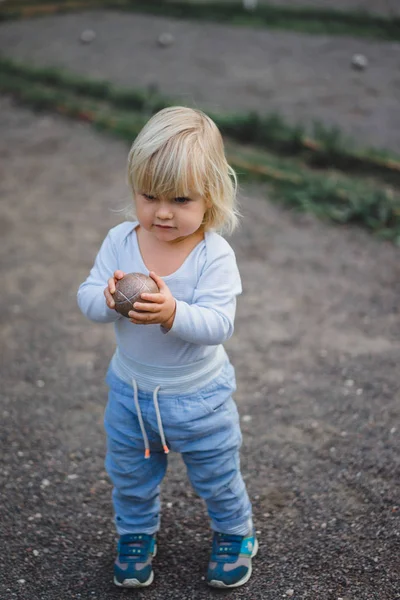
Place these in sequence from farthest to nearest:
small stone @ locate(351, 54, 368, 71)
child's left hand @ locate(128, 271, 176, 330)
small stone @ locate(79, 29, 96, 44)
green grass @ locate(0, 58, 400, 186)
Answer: small stone @ locate(79, 29, 96, 44), small stone @ locate(351, 54, 368, 71), green grass @ locate(0, 58, 400, 186), child's left hand @ locate(128, 271, 176, 330)

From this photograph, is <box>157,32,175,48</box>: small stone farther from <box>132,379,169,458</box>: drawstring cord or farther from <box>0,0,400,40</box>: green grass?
<box>132,379,169,458</box>: drawstring cord

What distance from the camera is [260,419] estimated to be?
142 inches

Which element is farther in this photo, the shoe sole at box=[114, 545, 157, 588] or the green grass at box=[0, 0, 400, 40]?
the green grass at box=[0, 0, 400, 40]

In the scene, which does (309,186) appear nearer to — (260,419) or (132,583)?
(260,419)

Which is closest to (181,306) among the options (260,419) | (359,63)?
(260,419)

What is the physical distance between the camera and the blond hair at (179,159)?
216 centimetres

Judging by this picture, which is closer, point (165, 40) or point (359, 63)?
point (359, 63)

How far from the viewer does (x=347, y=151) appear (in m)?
6.64

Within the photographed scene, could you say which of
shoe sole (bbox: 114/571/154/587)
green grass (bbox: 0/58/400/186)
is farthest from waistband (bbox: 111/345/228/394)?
green grass (bbox: 0/58/400/186)

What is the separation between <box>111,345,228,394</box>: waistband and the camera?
238cm

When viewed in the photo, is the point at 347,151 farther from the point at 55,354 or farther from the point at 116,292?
the point at 116,292

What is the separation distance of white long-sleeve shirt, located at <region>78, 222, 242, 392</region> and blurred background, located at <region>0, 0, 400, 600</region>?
650 mm

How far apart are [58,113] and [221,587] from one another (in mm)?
7303

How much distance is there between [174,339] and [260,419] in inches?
54.8
